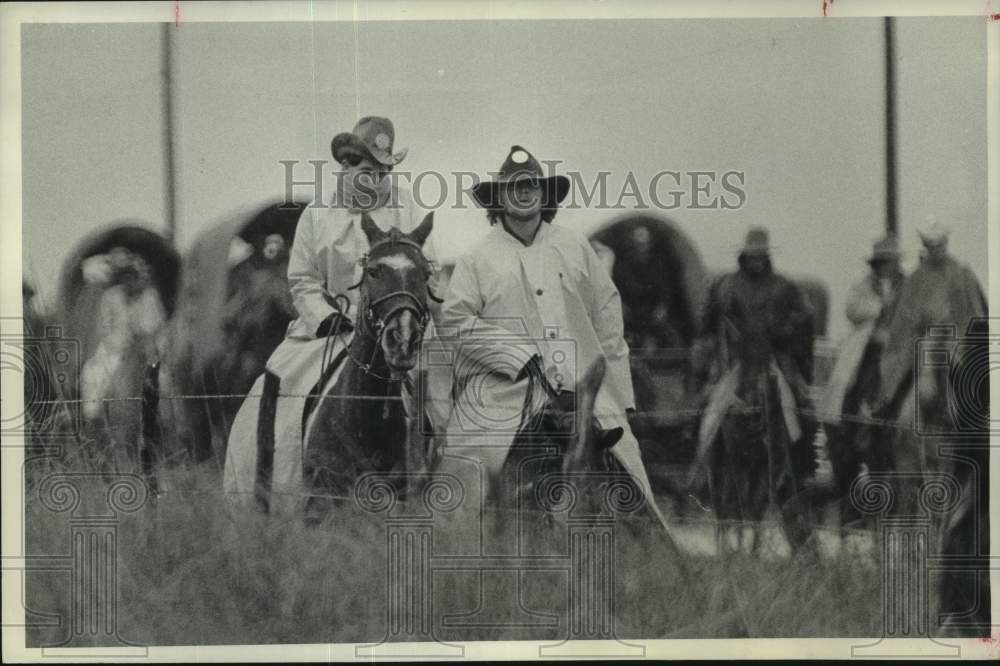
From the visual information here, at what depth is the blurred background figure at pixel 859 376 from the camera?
6.82 meters

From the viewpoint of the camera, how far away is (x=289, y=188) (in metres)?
6.80

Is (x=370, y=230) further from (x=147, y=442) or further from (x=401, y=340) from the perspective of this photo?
(x=147, y=442)

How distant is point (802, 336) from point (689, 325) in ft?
1.98

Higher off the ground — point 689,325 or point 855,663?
point 689,325

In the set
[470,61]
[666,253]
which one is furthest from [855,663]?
[470,61]

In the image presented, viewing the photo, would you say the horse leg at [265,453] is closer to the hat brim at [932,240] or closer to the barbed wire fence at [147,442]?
the barbed wire fence at [147,442]

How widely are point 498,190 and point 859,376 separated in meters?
2.15

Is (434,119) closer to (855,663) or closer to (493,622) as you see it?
(493,622)

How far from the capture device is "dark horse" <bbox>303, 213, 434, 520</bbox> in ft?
22.1

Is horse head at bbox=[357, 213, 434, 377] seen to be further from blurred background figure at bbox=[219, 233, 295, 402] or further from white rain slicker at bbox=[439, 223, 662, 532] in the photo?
blurred background figure at bbox=[219, 233, 295, 402]

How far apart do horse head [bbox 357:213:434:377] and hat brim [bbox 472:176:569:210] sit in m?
0.28

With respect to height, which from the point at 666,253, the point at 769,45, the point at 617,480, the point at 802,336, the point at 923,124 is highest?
the point at 769,45

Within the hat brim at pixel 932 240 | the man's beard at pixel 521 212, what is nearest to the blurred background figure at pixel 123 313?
the man's beard at pixel 521 212

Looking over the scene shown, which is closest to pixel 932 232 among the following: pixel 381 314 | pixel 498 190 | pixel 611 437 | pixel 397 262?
pixel 611 437
